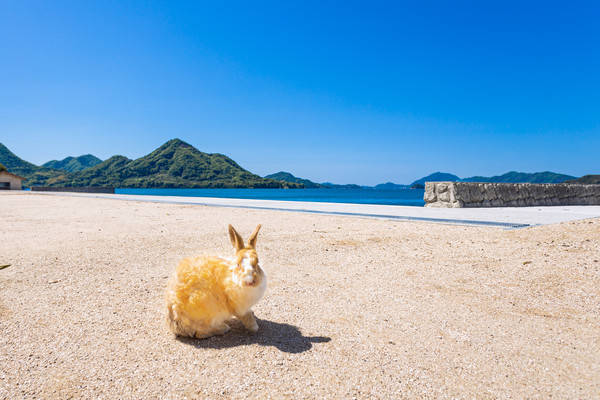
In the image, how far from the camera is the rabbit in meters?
2.91

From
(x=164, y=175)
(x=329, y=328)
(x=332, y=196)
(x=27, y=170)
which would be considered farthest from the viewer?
(x=164, y=175)

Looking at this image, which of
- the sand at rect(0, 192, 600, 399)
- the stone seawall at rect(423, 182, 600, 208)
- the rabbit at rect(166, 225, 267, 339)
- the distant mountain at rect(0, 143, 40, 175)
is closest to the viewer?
the sand at rect(0, 192, 600, 399)

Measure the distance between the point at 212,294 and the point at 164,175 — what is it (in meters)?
184

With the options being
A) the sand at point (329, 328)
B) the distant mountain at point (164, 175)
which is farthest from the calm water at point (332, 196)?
the distant mountain at point (164, 175)

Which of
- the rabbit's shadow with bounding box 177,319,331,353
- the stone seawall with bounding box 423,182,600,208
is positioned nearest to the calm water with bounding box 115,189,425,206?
the stone seawall with bounding box 423,182,600,208

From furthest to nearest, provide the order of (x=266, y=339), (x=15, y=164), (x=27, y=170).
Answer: (x=15, y=164)
(x=27, y=170)
(x=266, y=339)

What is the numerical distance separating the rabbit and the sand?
0.16m

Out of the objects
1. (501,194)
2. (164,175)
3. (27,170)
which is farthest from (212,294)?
(27,170)

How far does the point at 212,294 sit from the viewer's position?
3.01 meters

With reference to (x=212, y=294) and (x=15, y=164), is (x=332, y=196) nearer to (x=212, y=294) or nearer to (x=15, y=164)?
(x=212, y=294)

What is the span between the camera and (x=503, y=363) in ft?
9.18

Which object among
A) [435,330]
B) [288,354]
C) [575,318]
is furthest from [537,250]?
[288,354]

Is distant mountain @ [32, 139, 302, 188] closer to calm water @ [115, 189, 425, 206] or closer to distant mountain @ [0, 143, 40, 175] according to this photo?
distant mountain @ [0, 143, 40, 175]

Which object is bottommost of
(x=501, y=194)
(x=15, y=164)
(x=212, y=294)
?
(x=212, y=294)
